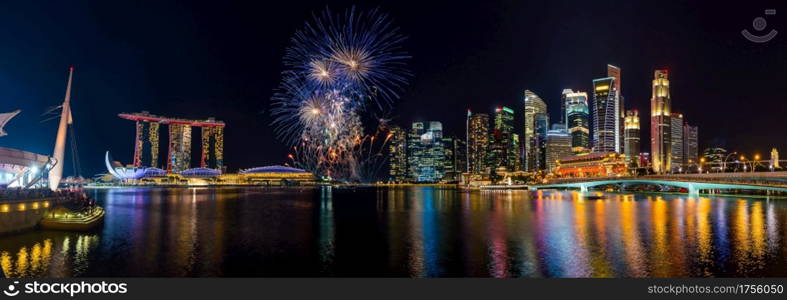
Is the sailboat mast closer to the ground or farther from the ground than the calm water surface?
farther from the ground

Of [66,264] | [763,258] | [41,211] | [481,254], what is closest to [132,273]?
[66,264]

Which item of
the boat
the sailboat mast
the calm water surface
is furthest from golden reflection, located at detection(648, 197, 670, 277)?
the sailboat mast

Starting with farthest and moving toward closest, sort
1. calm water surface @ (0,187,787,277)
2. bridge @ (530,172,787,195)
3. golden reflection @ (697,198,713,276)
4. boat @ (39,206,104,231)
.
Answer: bridge @ (530,172,787,195), boat @ (39,206,104,231), golden reflection @ (697,198,713,276), calm water surface @ (0,187,787,277)

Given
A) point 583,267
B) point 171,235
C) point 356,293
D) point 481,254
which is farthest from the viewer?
point 171,235

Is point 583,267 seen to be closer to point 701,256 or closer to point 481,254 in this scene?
point 481,254

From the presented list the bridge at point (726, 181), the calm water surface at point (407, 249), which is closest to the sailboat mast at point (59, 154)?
the calm water surface at point (407, 249)

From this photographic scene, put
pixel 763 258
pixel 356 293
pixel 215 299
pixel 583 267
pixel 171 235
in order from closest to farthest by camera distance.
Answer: pixel 356 293 < pixel 215 299 < pixel 583 267 < pixel 763 258 < pixel 171 235

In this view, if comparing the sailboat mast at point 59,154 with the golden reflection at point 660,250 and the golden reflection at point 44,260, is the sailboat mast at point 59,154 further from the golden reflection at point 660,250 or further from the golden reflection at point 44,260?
the golden reflection at point 660,250

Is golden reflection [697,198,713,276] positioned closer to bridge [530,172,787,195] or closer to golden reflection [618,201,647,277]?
golden reflection [618,201,647,277]

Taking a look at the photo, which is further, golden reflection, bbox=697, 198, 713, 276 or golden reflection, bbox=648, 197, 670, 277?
golden reflection, bbox=697, 198, 713, 276

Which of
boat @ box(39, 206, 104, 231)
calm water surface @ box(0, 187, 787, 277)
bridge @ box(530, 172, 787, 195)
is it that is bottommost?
calm water surface @ box(0, 187, 787, 277)

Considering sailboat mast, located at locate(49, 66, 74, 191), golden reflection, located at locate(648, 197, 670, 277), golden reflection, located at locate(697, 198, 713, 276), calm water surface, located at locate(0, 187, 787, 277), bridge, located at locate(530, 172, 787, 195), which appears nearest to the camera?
golden reflection, located at locate(648, 197, 670, 277)
